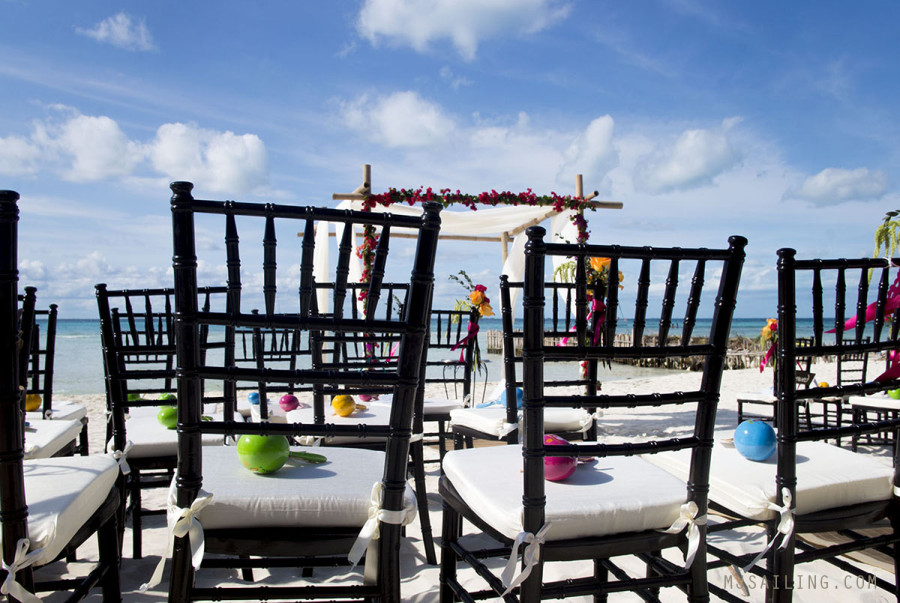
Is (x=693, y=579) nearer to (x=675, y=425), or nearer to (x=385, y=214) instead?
(x=385, y=214)

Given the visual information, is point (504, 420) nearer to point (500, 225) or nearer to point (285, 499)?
point (285, 499)

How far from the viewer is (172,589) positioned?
1062mm

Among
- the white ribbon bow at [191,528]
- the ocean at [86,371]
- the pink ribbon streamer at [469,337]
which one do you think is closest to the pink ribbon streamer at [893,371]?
the white ribbon bow at [191,528]

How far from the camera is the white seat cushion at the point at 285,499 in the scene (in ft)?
3.61

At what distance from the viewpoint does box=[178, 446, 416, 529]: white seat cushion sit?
1.10 meters

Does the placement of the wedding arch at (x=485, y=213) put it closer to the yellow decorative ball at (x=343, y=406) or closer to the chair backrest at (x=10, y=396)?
the yellow decorative ball at (x=343, y=406)

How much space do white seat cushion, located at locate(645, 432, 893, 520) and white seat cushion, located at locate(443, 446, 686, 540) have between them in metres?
0.18

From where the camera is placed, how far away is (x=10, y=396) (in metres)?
0.98

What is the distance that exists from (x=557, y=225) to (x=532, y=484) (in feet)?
21.9

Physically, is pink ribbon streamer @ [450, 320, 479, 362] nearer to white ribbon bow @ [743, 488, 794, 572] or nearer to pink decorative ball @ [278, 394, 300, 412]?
pink decorative ball @ [278, 394, 300, 412]

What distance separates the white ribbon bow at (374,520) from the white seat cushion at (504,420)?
129 centimetres

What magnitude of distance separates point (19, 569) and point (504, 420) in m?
1.71

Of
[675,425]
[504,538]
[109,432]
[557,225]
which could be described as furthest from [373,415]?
[557,225]

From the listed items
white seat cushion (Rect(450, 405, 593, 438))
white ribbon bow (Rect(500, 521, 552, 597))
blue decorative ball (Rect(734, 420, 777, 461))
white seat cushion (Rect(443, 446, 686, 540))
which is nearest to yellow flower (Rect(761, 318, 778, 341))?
white seat cushion (Rect(450, 405, 593, 438))
